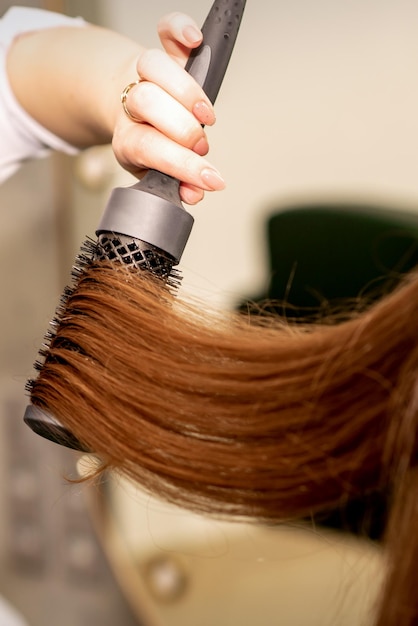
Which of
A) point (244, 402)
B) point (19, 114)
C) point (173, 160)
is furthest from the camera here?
point (19, 114)

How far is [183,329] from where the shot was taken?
38 centimetres

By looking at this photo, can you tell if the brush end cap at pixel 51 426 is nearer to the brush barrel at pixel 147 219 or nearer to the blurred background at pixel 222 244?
the brush barrel at pixel 147 219

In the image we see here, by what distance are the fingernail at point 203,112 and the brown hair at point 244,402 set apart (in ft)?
0.40

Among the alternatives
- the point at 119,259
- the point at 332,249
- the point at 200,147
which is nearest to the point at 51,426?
the point at 119,259

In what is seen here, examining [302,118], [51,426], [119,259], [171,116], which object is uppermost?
[302,118]

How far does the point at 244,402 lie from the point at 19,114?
446 millimetres

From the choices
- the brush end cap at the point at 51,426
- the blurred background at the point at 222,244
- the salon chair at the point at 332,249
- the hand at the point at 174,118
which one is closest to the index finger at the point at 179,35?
the hand at the point at 174,118

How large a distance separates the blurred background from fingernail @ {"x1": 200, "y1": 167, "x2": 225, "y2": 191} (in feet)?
1.56

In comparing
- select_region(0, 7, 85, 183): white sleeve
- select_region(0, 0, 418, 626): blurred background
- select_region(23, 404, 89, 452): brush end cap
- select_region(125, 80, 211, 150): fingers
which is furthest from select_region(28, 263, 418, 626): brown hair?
select_region(0, 0, 418, 626): blurred background

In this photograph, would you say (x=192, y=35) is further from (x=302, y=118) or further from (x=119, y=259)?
(x=302, y=118)

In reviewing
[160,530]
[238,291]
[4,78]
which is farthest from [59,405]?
[160,530]

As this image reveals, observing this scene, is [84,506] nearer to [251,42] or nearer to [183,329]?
[251,42]

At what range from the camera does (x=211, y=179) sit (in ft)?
1.47

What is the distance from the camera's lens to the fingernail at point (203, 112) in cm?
46
